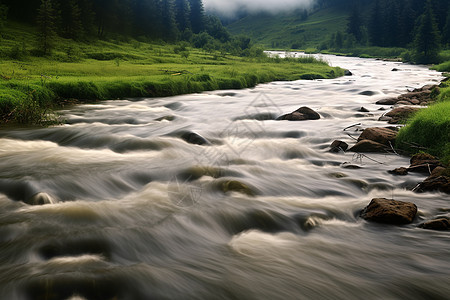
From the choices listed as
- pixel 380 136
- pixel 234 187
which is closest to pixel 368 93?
pixel 380 136

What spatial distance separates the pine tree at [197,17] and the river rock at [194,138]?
72.3m

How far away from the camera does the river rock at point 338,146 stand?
9.42 metres

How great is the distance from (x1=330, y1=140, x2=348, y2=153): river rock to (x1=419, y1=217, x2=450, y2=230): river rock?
13.9 feet

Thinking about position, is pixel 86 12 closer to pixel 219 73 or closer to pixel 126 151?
pixel 219 73

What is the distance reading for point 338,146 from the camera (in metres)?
9.53

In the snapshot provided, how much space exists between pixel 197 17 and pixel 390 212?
80877mm

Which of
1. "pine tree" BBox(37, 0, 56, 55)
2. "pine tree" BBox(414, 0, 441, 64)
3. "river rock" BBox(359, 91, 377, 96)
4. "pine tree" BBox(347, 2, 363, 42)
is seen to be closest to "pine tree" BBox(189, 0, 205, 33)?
"pine tree" BBox(414, 0, 441, 64)

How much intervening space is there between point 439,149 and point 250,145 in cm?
460

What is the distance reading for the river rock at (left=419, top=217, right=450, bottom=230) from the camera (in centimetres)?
520

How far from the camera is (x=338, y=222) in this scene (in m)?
5.55

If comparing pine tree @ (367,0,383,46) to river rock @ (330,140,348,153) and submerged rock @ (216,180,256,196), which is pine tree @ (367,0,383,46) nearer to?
river rock @ (330,140,348,153)

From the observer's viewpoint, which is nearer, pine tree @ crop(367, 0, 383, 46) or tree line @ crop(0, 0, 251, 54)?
tree line @ crop(0, 0, 251, 54)

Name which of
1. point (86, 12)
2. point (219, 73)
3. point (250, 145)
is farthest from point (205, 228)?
point (86, 12)

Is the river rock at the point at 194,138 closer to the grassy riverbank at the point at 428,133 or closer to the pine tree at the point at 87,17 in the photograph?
the grassy riverbank at the point at 428,133
